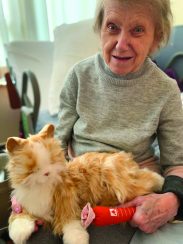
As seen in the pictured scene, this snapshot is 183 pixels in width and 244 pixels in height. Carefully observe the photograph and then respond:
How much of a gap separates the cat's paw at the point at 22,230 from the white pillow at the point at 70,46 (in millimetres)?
1202

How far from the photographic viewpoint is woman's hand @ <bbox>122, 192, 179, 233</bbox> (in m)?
0.83

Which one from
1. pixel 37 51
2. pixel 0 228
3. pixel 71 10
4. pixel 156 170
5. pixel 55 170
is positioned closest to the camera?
pixel 55 170

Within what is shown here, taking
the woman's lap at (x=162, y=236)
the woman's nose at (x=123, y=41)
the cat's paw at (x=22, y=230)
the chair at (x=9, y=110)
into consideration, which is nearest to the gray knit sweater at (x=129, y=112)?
the woman's nose at (x=123, y=41)

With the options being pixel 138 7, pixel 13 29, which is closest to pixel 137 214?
pixel 138 7

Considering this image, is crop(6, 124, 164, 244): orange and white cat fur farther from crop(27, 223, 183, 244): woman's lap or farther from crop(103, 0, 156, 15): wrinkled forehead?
crop(103, 0, 156, 15): wrinkled forehead

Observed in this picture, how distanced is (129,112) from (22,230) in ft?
1.63

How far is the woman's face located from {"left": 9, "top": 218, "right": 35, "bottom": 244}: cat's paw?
1.77 ft

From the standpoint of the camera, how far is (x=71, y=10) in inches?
93.0

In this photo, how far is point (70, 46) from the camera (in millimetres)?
2049

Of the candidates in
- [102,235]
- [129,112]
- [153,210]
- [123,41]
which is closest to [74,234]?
[102,235]

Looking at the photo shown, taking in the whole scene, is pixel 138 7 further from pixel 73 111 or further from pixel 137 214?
pixel 137 214

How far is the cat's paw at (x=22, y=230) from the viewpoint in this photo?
776 millimetres

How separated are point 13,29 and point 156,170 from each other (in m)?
1.72

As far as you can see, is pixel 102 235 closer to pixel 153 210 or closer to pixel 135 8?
pixel 153 210
